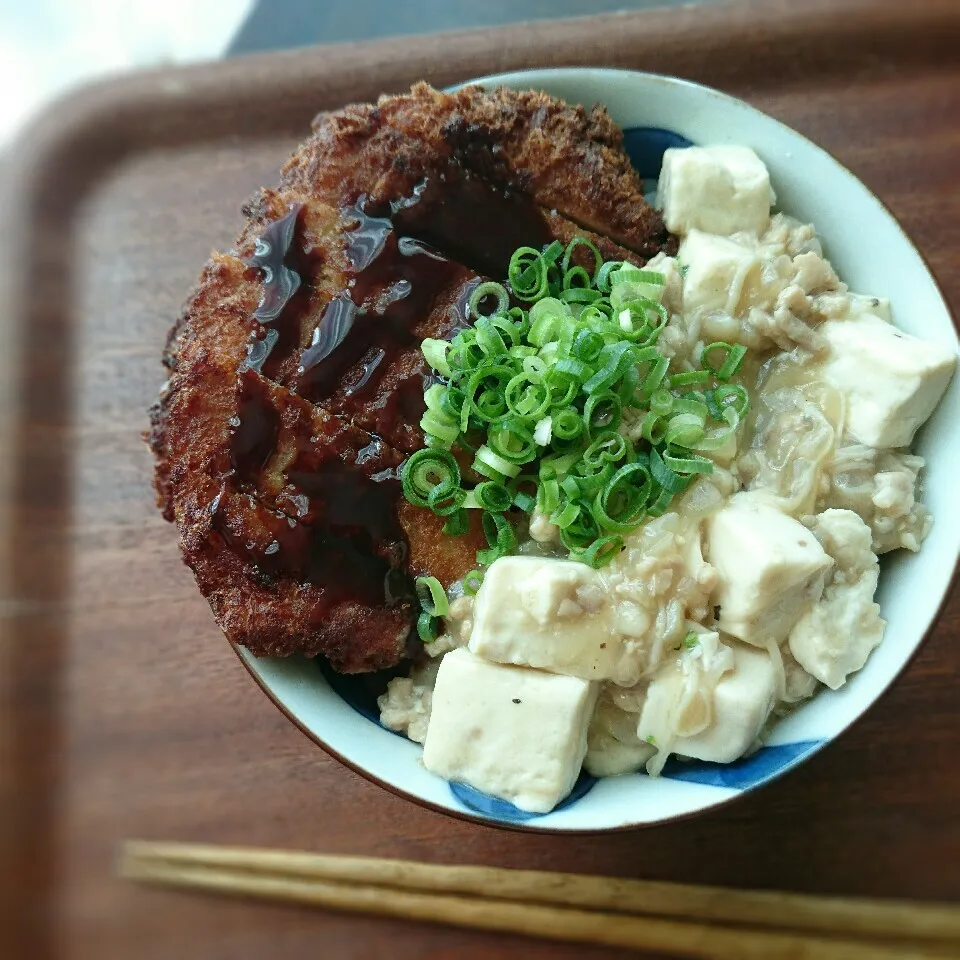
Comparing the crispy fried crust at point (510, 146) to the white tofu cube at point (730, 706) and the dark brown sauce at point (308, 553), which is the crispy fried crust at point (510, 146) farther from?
the white tofu cube at point (730, 706)

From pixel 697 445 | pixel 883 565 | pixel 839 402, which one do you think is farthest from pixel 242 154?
pixel 883 565

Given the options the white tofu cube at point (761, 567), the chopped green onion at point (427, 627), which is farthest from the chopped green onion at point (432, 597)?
the white tofu cube at point (761, 567)

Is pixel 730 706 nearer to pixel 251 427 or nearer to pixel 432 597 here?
pixel 432 597

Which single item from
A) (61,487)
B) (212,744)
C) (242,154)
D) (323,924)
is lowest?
(323,924)

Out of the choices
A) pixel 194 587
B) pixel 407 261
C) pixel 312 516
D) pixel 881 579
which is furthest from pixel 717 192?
pixel 194 587

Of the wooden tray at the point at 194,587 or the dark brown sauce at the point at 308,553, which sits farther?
the wooden tray at the point at 194,587

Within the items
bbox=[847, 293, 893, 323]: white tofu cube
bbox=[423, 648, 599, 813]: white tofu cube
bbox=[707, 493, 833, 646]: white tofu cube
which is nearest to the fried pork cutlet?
bbox=[423, 648, 599, 813]: white tofu cube

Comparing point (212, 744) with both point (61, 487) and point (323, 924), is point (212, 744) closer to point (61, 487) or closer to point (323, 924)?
point (323, 924)
